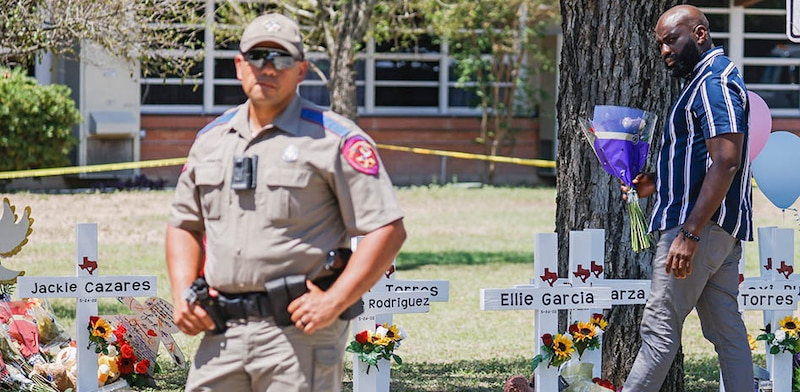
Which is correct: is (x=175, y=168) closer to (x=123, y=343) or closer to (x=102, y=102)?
(x=102, y=102)

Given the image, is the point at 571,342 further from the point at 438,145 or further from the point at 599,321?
the point at 438,145

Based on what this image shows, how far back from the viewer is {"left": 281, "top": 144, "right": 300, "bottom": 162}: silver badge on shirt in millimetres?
3873

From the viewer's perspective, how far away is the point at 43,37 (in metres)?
9.26

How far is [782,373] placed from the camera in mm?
6469

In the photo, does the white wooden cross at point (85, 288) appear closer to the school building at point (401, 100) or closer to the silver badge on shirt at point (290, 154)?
the silver badge on shirt at point (290, 154)

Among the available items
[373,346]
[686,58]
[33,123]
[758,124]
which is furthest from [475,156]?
[686,58]

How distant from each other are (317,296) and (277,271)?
5.9 inches

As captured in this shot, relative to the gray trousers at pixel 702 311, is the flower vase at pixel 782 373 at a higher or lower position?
lower

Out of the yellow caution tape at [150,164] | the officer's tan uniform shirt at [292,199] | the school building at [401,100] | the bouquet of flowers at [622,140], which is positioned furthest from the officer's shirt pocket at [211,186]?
the school building at [401,100]

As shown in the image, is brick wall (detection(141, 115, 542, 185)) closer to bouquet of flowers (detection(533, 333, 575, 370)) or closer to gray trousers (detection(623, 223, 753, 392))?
bouquet of flowers (detection(533, 333, 575, 370))

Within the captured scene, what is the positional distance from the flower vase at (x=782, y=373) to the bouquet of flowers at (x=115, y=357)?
10.8 ft

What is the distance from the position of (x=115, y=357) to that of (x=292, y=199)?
320 centimetres

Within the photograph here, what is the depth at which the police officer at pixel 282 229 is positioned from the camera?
12.6ft

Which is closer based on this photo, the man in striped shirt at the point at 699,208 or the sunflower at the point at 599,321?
the man in striped shirt at the point at 699,208
